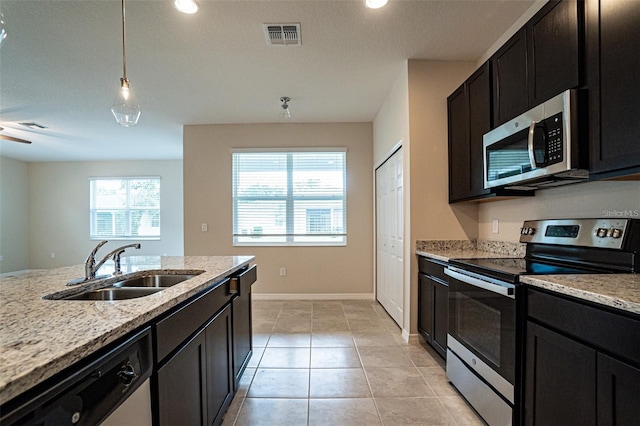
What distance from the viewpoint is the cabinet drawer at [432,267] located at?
2.28 m

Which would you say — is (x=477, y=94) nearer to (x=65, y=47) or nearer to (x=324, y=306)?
(x=324, y=306)

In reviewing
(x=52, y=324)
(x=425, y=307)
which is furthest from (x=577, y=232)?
(x=52, y=324)

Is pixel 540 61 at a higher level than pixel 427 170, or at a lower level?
higher

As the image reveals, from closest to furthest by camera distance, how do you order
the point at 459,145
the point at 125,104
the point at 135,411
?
the point at 135,411 < the point at 125,104 < the point at 459,145

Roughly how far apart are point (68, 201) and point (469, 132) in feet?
28.3

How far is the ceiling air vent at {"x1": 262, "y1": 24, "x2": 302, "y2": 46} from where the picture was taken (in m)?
2.34

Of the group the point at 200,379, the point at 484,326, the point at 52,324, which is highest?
the point at 52,324

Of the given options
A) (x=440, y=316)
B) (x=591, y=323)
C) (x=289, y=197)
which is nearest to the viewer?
(x=591, y=323)

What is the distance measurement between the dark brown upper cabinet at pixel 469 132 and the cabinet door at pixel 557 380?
4.03ft

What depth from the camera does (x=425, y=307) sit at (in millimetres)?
2602

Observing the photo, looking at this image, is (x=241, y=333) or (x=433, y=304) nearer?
(x=241, y=333)

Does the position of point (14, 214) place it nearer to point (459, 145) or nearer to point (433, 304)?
point (433, 304)

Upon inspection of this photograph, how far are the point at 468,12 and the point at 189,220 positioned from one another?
425 cm

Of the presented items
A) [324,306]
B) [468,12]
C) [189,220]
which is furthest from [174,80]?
[324,306]
